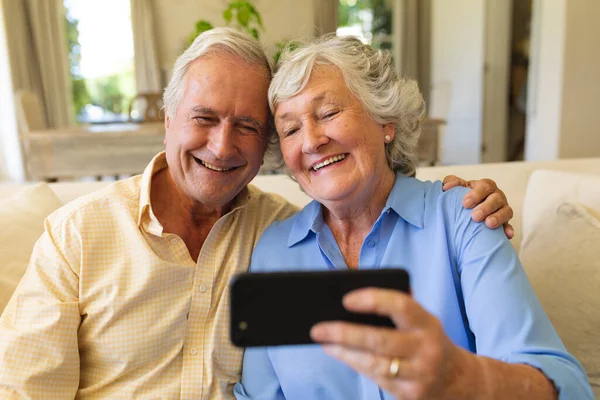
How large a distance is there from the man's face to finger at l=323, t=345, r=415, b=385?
67cm

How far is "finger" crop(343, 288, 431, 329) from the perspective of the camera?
524 millimetres

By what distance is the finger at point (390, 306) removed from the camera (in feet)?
1.72

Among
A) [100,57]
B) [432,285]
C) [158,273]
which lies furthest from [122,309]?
[100,57]

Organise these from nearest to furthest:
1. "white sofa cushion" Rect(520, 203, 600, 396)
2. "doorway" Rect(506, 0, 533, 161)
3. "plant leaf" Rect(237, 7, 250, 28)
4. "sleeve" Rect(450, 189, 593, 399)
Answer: "sleeve" Rect(450, 189, 593, 399)
"white sofa cushion" Rect(520, 203, 600, 396)
"plant leaf" Rect(237, 7, 250, 28)
"doorway" Rect(506, 0, 533, 161)

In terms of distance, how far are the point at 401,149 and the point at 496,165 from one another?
662 mm

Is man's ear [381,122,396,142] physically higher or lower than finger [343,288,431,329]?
higher

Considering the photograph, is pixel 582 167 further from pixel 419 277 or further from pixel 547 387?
pixel 547 387

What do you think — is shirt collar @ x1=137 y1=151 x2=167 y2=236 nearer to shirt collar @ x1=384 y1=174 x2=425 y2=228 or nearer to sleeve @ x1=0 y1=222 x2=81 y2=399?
sleeve @ x1=0 y1=222 x2=81 y2=399

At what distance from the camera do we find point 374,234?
1.11 meters

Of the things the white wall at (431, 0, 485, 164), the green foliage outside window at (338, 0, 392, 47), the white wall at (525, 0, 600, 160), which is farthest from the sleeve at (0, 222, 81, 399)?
the green foliage outside window at (338, 0, 392, 47)

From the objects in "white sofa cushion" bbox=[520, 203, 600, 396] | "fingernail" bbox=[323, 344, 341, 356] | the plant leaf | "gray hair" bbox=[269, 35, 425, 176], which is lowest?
"white sofa cushion" bbox=[520, 203, 600, 396]

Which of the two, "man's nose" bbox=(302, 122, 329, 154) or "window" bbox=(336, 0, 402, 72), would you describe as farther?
"window" bbox=(336, 0, 402, 72)

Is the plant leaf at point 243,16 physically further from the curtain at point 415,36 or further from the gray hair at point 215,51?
the curtain at point 415,36

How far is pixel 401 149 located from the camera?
48.1 inches
